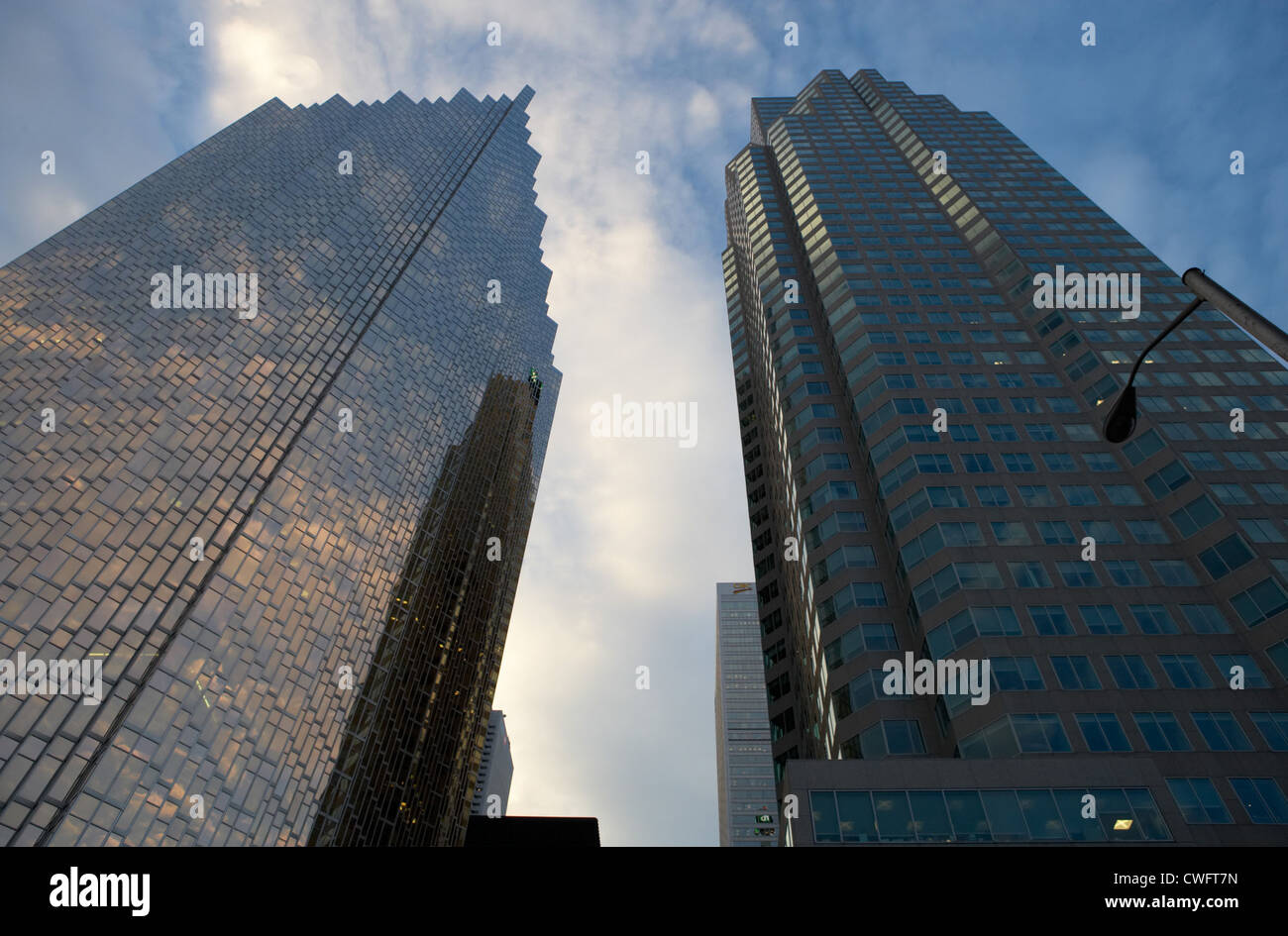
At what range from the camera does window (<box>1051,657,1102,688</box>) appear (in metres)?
44.5

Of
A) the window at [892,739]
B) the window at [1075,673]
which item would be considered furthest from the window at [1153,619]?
the window at [892,739]

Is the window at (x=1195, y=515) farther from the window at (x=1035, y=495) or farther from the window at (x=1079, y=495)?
the window at (x=1035, y=495)

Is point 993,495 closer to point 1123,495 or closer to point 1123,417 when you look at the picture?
point 1123,495

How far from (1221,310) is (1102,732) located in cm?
3959

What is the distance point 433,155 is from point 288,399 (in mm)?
84374

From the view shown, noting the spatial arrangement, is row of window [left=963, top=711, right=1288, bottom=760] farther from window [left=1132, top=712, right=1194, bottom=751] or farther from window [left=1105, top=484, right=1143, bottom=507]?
window [left=1105, top=484, right=1143, bottom=507]

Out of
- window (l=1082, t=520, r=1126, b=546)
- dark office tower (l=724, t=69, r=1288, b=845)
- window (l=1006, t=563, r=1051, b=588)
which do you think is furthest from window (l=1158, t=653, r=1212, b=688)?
window (l=1082, t=520, r=1126, b=546)

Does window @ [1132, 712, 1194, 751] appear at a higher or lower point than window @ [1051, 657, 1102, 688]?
lower

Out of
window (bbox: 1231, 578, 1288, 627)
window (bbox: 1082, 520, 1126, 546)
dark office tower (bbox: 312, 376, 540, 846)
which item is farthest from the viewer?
dark office tower (bbox: 312, 376, 540, 846)

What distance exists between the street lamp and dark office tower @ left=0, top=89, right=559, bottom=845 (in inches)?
2382

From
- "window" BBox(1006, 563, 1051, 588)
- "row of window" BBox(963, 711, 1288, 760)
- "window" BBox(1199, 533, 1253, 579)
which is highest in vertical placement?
"window" BBox(1199, 533, 1253, 579)

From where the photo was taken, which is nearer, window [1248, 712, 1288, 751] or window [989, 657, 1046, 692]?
window [1248, 712, 1288, 751]

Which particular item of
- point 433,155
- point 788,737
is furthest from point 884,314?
point 433,155
